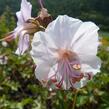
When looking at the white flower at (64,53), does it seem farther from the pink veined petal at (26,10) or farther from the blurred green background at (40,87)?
the blurred green background at (40,87)

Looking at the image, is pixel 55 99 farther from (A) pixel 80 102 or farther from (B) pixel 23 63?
(B) pixel 23 63

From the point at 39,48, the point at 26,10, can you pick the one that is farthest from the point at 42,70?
the point at 26,10

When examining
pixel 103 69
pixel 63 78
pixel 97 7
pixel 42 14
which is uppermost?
pixel 42 14

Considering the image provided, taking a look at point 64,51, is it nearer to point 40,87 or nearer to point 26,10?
point 26,10

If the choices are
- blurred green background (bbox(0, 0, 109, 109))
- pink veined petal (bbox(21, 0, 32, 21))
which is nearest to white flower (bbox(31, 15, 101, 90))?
pink veined petal (bbox(21, 0, 32, 21))

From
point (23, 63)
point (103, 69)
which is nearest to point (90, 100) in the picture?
point (103, 69)

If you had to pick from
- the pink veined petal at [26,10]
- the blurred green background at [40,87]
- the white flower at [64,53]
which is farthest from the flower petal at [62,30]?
the blurred green background at [40,87]

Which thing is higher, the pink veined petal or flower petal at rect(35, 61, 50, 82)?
the pink veined petal

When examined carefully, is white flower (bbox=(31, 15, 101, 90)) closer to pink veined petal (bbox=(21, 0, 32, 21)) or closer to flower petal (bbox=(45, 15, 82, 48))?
flower petal (bbox=(45, 15, 82, 48))
